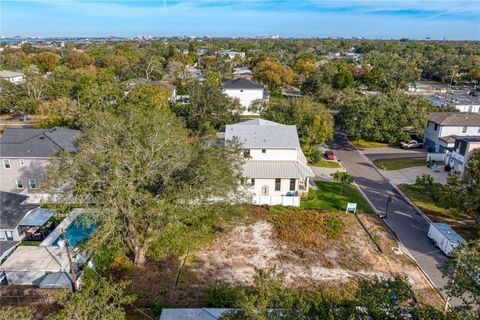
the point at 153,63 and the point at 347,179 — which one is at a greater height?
the point at 153,63

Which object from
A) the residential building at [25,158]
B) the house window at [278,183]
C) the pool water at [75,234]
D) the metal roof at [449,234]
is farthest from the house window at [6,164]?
the metal roof at [449,234]

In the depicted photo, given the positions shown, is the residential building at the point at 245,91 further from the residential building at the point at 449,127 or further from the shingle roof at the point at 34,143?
the shingle roof at the point at 34,143

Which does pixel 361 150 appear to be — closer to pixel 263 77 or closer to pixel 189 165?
pixel 189 165

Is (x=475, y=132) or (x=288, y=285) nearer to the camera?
(x=288, y=285)

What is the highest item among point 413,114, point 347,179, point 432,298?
point 413,114

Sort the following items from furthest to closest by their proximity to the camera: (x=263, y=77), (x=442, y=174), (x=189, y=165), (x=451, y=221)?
1. (x=263, y=77)
2. (x=442, y=174)
3. (x=451, y=221)
4. (x=189, y=165)

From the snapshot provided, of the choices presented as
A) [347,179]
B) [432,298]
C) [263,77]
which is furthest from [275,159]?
[263,77]

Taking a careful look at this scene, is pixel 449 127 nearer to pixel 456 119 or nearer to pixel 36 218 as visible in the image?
pixel 456 119

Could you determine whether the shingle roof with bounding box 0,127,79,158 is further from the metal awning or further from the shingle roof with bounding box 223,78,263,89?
the shingle roof with bounding box 223,78,263,89
